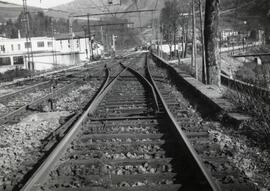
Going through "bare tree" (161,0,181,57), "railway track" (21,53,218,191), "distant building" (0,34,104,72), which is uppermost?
"bare tree" (161,0,181,57)

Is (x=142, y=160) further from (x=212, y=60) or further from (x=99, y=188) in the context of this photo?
(x=212, y=60)

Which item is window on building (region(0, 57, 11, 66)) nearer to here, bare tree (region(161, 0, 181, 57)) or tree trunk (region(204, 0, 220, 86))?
bare tree (region(161, 0, 181, 57))

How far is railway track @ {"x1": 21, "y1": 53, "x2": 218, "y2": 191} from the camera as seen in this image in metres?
4.77

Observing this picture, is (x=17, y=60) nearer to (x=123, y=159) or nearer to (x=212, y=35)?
(x=212, y=35)

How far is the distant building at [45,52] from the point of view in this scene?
71.4 meters

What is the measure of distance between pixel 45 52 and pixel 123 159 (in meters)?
72.9

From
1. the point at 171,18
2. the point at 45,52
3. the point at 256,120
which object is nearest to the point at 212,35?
the point at 256,120

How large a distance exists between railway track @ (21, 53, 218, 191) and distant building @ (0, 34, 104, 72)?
60.9m

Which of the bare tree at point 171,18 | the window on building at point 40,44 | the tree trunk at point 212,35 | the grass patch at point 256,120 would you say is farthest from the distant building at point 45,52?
the grass patch at point 256,120

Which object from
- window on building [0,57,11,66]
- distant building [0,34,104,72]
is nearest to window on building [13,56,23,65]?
distant building [0,34,104,72]

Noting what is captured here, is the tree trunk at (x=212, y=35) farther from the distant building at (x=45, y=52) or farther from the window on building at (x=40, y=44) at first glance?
the window on building at (x=40, y=44)

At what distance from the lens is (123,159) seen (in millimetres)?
5664

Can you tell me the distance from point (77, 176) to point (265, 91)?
5.60m

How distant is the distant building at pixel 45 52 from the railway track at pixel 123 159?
200 ft
